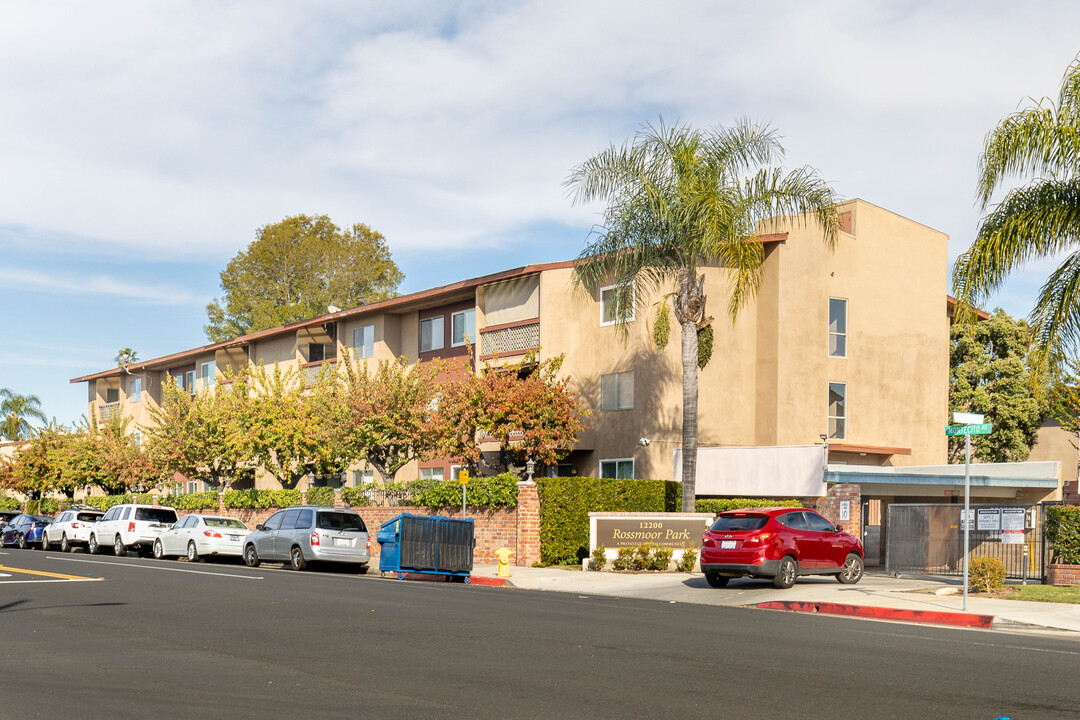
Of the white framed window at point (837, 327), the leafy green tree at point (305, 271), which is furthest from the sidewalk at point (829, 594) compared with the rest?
the leafy green tree at point (305, 271)

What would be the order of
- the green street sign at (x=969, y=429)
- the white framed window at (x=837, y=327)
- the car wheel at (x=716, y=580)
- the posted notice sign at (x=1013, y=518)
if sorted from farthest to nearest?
the white framed window at (x=837, y=327)
the posted notice sign at (x=1013, y=518)
the car wheel at (x=716, y=580)
the green street sign at (x=969, y=429)

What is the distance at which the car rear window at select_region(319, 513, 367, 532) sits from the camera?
94.4 feet

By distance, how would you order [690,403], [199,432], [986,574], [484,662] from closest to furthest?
A: [484,662], [986,574], [690,403], [199,432]

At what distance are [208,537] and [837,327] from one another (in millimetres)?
20859

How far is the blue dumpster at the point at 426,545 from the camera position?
2650cm

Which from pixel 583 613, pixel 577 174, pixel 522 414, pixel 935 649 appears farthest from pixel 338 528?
pixel 935 649

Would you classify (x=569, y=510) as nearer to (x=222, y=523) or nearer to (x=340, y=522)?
(x=340, y=522)

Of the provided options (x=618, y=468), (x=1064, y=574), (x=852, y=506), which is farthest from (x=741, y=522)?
(x=618, y=468)

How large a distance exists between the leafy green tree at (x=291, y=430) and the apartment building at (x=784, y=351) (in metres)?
5.01

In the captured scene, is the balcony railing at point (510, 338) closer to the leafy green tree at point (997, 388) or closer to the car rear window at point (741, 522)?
the car rear window at point (741, 522)

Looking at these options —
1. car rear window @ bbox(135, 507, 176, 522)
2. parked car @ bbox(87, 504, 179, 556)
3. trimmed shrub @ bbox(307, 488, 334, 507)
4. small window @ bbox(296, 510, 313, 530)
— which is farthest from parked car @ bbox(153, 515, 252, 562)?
trimmed shrub @ bbox(307, 488, 334, 507)

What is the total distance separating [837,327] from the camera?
38.5 m

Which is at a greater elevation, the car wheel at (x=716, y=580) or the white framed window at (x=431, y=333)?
the white framed window at (x=431, y=333)

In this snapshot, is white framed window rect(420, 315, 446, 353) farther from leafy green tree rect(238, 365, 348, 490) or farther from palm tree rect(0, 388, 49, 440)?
palm tree rect(0, 388, 49, 440)
